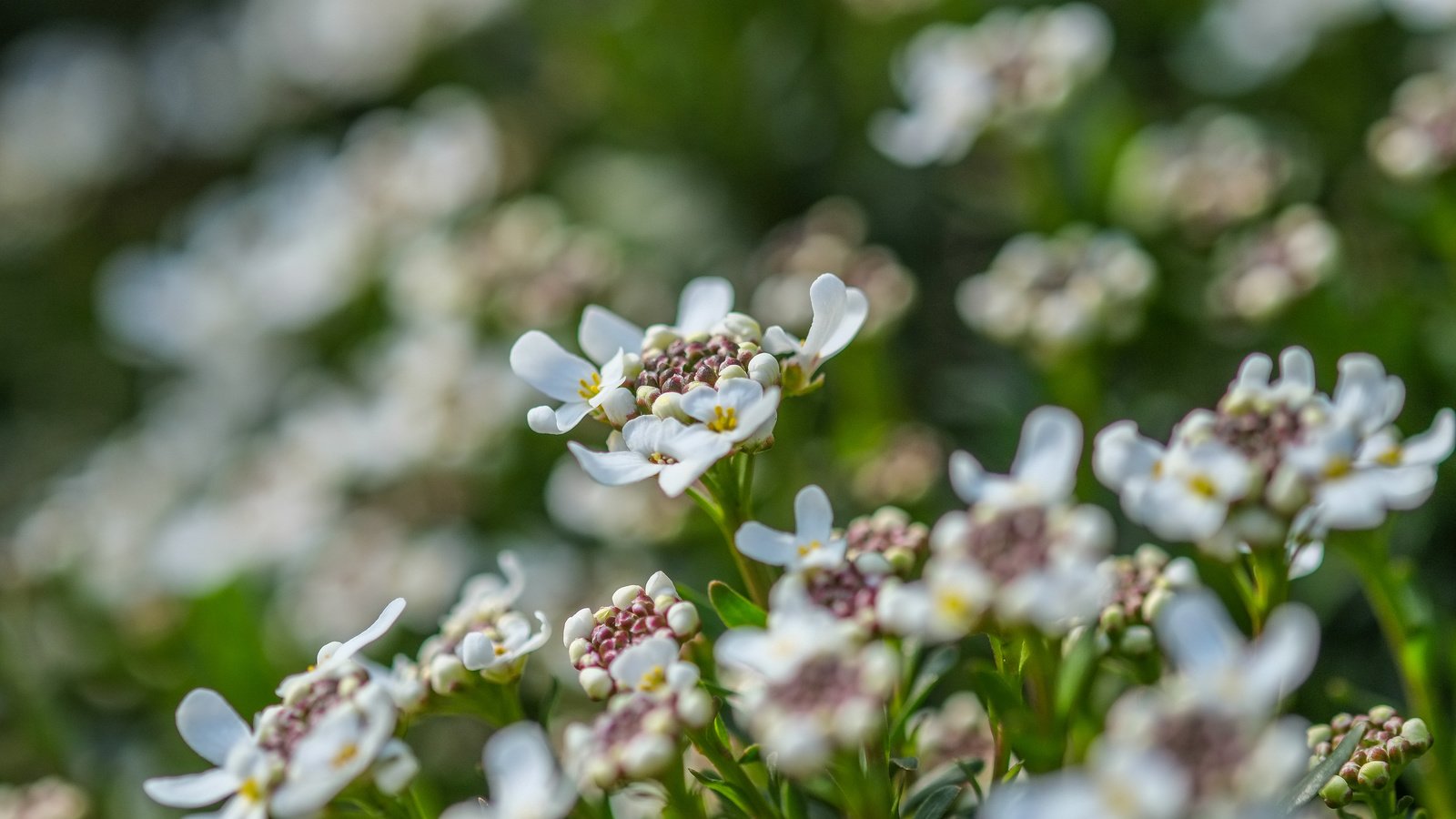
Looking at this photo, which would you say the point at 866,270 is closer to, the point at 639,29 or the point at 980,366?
the point at 980,366

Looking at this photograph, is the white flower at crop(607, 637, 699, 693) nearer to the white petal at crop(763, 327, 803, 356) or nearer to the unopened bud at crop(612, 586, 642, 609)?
the unopened bud at crop(612, 586, 642, 609)

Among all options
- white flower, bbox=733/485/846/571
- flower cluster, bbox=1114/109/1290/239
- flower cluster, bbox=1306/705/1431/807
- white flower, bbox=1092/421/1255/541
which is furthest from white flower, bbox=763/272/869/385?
flower cluster, bbox=1114/109/1290/239

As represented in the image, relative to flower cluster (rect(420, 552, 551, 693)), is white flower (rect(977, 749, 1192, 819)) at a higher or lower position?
higher

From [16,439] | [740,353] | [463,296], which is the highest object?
[740,353]

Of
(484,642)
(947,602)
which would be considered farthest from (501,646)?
(947,602)

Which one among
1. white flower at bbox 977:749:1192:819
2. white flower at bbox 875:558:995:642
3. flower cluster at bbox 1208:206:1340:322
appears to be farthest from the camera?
flower cluster at bbox 1208:206:1340:322

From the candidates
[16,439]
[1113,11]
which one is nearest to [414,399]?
[1113,11]

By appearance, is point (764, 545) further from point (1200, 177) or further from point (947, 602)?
point (1200, 177)

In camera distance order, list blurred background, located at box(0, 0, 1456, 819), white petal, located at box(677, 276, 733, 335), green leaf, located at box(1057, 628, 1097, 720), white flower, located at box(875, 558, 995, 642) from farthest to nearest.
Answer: blurred background, located at box(0, 0, 1456, 819) → white petal, located at box(677, 276, 733, 335) → green leaf, located at box(1057, 628, 1097, 720) → white flower, located at box(875, 558, 995, 642)
